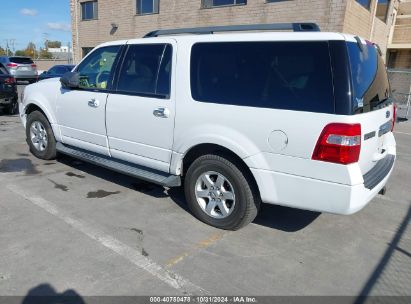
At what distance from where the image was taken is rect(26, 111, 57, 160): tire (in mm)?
5609

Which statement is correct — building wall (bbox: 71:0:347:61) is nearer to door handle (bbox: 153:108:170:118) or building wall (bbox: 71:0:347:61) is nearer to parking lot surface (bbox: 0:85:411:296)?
parking lot surface (bbox: 0:85:411:296)

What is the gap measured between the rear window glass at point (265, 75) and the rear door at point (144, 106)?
0.39 meters

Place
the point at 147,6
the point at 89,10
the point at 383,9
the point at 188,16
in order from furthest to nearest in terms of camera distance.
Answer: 1. the point at 89,10
2. the point at 383,9
3. the point at 147,6
4. the point at 188,16

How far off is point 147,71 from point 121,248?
2.05 metres

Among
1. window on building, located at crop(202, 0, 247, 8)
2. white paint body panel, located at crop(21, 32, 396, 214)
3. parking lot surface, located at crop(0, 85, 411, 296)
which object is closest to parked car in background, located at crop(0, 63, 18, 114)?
parking lot surface, located at crop(0, 85, 411, 296)

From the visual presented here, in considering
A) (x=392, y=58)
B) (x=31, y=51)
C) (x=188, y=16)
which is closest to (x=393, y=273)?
(x=188, y=16)

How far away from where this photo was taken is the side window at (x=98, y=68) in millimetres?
4598

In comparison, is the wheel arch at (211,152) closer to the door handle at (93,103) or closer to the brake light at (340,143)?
the brake light at (340,143)

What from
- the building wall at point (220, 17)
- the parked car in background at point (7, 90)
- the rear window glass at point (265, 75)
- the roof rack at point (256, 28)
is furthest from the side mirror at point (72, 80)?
the building wall at point (220, 17)

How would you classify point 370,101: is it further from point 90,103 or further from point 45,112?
point 45,112

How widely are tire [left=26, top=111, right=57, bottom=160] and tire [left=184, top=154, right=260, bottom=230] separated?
2.88m

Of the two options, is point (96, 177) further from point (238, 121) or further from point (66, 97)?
point (238, 121)

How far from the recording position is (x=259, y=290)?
2783 millimetres

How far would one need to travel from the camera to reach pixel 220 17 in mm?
16547
